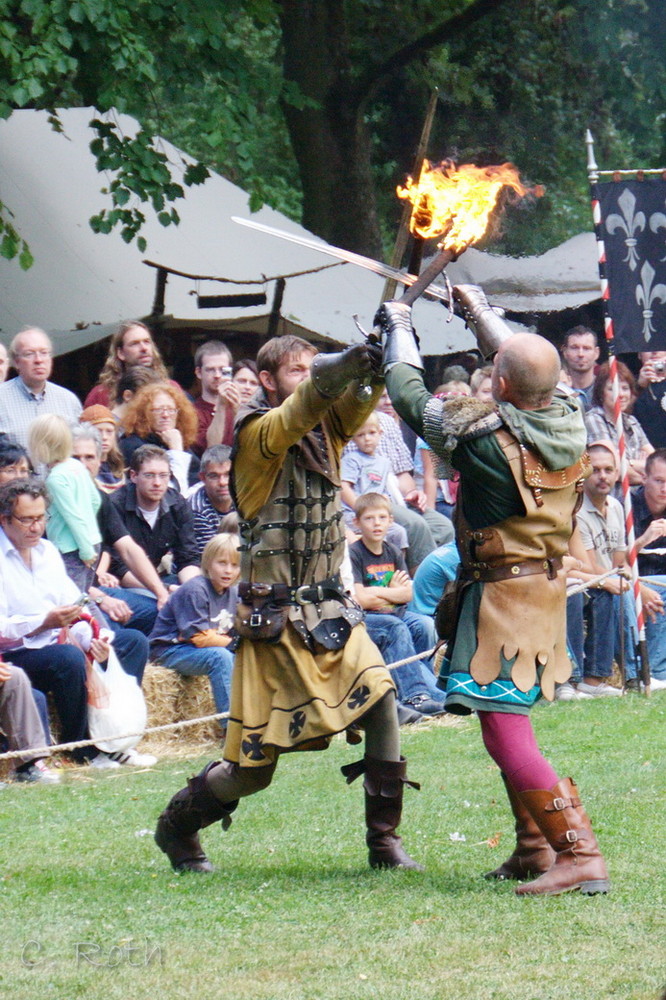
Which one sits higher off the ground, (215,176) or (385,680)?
(215,176)

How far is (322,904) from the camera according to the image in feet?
15.5

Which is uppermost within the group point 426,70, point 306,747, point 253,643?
point 426,70

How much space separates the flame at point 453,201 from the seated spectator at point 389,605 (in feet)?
12.7

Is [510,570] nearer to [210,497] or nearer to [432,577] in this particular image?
[432,577]

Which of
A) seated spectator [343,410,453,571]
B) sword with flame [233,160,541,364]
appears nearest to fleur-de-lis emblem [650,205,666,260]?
seated spectator [343,410,453,571]

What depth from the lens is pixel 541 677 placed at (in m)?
4.96

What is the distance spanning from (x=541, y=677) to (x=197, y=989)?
64.0 inches

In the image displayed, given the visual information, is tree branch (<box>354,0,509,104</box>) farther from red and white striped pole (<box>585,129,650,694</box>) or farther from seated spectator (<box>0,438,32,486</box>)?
seated spectator (<box>0,438,32,486</box>)

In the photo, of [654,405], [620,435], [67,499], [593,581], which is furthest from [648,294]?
[67,499]

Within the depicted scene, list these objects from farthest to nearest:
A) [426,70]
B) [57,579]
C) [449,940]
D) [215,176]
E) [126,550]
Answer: [426,70] → [215,176] → [126,550] → [57,579] → [449,940]

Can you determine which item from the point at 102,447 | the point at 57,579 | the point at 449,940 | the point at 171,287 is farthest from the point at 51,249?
the point at 449,940

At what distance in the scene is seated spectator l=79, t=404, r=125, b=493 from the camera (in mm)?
9086

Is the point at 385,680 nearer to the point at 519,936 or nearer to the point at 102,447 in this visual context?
the point at 519,936

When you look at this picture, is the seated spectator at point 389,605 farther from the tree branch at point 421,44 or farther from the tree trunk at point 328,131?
the tree branch at point 421,44
